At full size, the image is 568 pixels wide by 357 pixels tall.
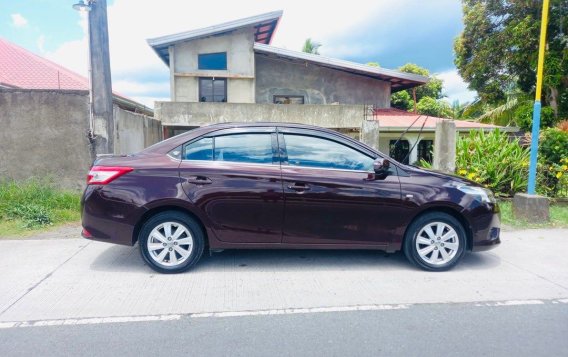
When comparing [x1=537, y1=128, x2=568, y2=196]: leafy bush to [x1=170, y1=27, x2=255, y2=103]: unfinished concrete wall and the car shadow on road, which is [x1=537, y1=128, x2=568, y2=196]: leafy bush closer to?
the car shadow on road

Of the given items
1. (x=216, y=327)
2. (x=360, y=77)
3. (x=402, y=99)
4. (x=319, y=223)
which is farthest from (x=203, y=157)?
(x=402, y=99)

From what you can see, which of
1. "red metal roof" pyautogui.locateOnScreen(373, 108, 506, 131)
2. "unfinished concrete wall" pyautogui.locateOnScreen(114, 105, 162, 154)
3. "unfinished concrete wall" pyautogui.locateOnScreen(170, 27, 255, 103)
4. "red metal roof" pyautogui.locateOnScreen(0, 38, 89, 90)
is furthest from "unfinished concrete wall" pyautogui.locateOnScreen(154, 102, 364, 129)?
"unfinished concrete wall" pyautogui.locateOnScreen(170, 27, 255, 103)

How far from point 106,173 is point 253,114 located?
6903 mm

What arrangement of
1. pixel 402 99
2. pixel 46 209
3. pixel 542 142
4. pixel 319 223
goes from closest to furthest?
1. pixel 319 223
2. pixel 46 209
3. pixel 542 142
4. pixel 402 99

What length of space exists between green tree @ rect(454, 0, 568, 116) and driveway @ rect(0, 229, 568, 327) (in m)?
12.2

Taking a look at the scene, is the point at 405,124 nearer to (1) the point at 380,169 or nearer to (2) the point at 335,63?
(2) the point at 335,63

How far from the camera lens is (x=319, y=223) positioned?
415 centimetres

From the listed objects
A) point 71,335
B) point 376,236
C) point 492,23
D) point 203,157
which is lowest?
point 71,335

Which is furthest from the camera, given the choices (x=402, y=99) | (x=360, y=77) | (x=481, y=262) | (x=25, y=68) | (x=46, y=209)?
(x=402, y=99)

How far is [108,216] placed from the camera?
13.3ft

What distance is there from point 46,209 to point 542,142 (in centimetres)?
983

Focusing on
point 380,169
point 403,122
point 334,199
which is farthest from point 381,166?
point 403,122

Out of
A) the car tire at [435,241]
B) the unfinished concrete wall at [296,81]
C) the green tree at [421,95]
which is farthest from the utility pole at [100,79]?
the green tree at [421,95]

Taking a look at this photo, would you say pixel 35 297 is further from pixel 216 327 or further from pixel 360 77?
pixel 360 77
